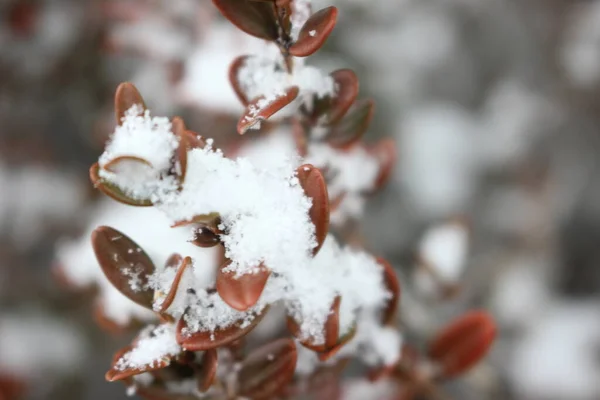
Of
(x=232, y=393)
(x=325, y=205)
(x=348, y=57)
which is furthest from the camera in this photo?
(x=348, y=57)

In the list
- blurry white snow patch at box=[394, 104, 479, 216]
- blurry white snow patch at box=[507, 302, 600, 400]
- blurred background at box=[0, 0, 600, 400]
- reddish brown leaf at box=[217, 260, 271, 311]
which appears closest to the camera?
reddish brown leaf at box=[217, 260, 271, 311]

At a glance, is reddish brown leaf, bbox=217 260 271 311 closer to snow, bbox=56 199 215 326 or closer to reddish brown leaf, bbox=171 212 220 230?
reddish brown leaf, bbox=171 212 220 230

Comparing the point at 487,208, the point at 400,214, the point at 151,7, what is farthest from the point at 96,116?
the point at 487,208

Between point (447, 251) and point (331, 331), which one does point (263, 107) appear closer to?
point (331, 331)

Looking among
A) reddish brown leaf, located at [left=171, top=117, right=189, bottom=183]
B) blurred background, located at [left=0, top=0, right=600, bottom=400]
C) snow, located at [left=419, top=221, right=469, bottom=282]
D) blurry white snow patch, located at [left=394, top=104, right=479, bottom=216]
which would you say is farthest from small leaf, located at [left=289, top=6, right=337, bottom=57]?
blurry white snow patch, located at [left=394, top=104, right=479, bottom=216]

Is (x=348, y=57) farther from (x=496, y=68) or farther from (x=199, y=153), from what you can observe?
(x=199, y=153)

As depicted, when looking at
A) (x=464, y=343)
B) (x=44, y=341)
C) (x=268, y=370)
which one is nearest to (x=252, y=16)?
(x=268, y=370)
